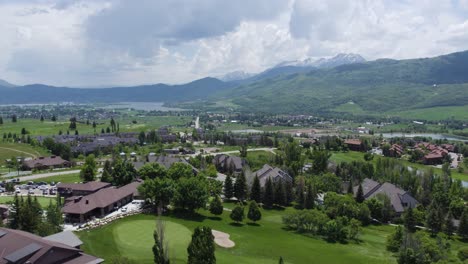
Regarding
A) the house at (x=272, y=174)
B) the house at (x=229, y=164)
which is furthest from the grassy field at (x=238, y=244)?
the house at (x=229, y=164)

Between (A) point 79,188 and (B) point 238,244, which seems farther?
(A) point 79,188

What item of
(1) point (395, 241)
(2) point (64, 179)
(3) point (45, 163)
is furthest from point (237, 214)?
(3) point (45, 163)

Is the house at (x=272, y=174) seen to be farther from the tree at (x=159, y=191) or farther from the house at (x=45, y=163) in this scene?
the house at (x=45, y=163)

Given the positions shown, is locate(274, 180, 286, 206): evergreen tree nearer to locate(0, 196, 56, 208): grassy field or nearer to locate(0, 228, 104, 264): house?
locate(0, 196, 56, 208): grassy field

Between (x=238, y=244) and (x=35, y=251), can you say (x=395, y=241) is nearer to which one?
(x=238, y=244)

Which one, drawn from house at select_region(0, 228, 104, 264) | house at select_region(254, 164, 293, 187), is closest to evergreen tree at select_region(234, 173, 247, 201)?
house at select_region(254, 164, 293, 187)

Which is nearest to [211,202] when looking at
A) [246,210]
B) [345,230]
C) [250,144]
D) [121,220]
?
[246,210]
